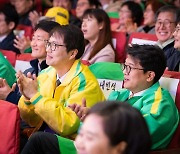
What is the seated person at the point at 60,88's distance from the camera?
2.32 meters

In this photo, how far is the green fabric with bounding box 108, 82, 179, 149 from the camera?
7.58 feet

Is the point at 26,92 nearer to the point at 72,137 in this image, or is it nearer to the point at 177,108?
the point at 72,137

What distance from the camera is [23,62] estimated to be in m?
3.52

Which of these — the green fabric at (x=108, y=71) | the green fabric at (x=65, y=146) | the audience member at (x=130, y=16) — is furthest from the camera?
the audience member at (x=130, y=16)

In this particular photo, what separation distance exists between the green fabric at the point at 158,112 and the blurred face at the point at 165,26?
1.11 meters

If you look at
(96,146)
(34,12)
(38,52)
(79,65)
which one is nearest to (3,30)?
(34,12)

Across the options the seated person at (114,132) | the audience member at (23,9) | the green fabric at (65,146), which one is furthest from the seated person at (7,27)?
the seated person at (114,132)

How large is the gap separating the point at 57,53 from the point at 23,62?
92cm

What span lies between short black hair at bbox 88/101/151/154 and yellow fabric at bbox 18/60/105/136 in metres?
0.81

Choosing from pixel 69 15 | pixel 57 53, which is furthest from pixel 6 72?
pixel 69 15

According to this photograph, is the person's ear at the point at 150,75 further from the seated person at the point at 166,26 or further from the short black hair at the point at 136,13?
the short black hair at the point at 136,13

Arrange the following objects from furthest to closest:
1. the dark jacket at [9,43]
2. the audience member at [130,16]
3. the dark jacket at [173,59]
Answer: the audience member at [130,16]
the dark jacket at [9,43]
the dark jacket at [173,59]

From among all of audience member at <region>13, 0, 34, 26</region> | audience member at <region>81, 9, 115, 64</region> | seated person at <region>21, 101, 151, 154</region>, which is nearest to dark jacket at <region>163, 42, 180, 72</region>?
audience member at <region>81, 9, 115, 64</region>

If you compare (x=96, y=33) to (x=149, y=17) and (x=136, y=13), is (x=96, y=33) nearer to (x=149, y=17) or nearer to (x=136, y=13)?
(x=149, y=17)
